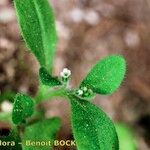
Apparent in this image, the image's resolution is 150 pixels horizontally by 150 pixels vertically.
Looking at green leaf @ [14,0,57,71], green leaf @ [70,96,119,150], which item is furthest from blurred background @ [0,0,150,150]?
green leaf @ [70,96,119,150]

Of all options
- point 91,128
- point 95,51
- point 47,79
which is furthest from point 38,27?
point 95,51

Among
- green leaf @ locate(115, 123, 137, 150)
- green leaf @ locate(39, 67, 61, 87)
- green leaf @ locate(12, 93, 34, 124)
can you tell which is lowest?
green leaf @ locate(115, 123, 137, 150)

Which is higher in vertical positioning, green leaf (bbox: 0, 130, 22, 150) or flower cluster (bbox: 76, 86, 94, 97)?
flower cluster (bbox: 76, 86, 94, 97)

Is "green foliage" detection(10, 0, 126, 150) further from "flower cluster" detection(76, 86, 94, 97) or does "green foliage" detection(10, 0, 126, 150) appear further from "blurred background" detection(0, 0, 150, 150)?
"blurred background" detection(0, 0, 150, 150)

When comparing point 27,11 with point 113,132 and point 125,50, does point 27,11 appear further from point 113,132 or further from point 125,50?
point 125,50

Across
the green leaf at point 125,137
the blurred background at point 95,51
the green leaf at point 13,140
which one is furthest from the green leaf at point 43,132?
the green leaf at point 125,137

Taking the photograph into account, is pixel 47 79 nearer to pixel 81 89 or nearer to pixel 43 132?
pixel 81 89

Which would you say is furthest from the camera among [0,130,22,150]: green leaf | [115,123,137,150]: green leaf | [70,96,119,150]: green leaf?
[115,123,137,150]: green leaf
